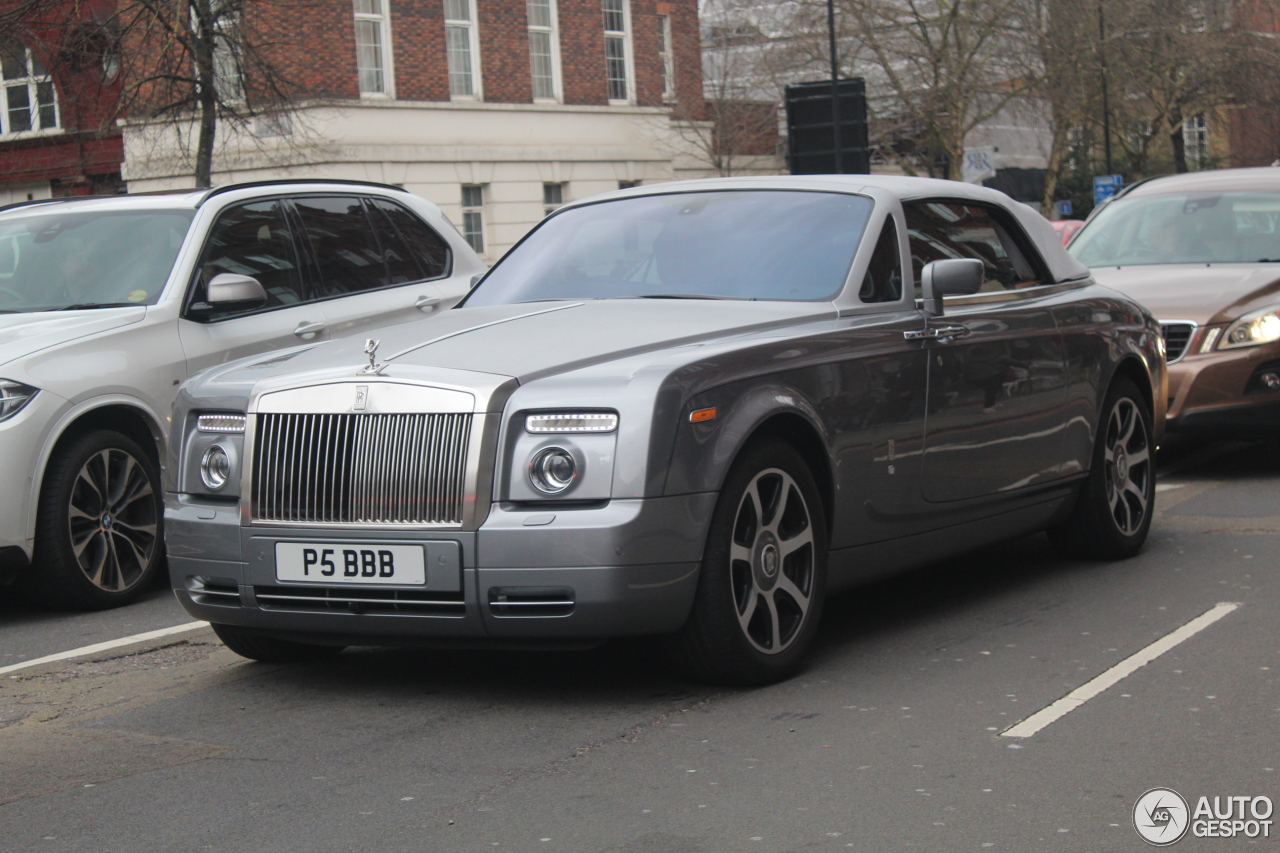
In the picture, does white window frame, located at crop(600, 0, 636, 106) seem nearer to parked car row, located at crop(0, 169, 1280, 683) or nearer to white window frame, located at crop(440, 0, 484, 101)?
white window frame, located at crop(440, 0, 484, 101)

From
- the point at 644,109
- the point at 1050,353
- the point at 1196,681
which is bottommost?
the point at 1196,681

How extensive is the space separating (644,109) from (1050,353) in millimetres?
39325

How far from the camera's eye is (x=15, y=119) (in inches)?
1631

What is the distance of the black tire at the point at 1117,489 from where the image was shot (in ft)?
25.6

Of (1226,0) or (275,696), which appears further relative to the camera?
(1226,0)

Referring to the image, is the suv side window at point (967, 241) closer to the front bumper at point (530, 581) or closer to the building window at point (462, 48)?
the front bumper at point (530, 581)

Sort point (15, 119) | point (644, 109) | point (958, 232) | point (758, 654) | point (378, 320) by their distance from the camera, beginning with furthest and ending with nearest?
point (644, 109) < point (15, 119) < point (378, 320) < point (958, 232) < point (758, 654)

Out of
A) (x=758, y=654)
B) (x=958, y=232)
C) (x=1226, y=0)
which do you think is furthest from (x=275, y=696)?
(x=1226, y=0)

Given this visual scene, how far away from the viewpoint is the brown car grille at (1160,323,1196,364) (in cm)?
1078

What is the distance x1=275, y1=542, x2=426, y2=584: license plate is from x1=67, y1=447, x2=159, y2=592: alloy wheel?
102 inches

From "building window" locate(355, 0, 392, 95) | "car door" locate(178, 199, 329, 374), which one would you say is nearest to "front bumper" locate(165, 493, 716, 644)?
"car door" locate(178, 199, 329, 374)

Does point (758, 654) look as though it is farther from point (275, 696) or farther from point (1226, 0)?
point (1226, 0)

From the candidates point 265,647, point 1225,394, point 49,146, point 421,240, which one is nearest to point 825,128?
point 1225,394

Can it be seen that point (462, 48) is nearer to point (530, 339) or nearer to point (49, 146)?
point (49, 146)
